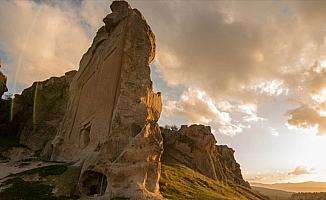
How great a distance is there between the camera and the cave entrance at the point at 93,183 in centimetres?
3081

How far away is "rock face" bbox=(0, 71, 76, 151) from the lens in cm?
6272

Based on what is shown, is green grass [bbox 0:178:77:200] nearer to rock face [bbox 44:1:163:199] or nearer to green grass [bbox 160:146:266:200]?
rock face [bbox 44:1:163:199]

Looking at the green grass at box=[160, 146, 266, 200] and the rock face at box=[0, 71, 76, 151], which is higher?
the rock face at box=[0, 71, 76, 151]

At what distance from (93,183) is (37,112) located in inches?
1547

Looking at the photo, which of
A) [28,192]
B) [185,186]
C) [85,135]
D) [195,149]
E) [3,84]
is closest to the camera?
[28,192]

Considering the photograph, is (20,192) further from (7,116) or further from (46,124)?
(7,116)

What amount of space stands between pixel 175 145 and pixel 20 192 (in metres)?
34.7

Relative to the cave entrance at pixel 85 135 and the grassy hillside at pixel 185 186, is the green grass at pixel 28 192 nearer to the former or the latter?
the grassy hillside at pixel 185 186

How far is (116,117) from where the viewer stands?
1351 inches

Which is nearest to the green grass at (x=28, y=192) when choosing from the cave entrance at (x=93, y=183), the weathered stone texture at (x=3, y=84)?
the cave entrance at (x=93, y=183)

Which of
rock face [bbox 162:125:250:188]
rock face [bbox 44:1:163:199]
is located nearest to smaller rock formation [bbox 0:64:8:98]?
rock face [bbox 44:1:163:199]

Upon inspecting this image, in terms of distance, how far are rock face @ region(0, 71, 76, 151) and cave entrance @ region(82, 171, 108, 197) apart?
3120 centimetres

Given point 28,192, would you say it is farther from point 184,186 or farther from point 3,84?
point 3,84

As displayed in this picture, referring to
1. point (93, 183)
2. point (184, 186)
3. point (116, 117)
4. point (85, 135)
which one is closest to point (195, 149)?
point (184, 186)
